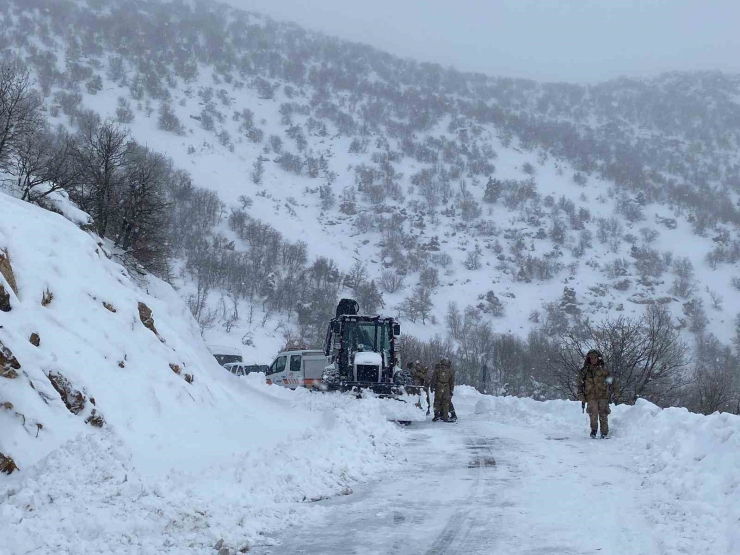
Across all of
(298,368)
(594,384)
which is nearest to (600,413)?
(594,384)

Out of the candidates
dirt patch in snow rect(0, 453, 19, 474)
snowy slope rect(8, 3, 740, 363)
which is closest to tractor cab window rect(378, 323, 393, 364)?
dirt patch in snow rect(0, 453, 19, 474)

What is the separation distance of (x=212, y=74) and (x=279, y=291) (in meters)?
92.2

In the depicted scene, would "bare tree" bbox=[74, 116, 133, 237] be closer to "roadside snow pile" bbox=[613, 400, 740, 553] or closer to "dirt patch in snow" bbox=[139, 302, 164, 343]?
"dirt patch in snow" bbox=[139, 302, 164, 343]

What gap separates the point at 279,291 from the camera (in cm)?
7094

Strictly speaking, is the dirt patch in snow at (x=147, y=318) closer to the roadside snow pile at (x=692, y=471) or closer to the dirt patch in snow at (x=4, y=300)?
the dirt patch in snow at (x=4, y=300)

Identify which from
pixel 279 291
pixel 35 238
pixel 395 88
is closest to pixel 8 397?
pixel 35 238

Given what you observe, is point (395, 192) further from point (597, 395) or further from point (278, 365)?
point (597, 395)

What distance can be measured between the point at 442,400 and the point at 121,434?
1037 centimetres

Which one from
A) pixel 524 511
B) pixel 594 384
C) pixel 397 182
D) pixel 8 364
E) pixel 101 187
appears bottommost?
pixel 524 511

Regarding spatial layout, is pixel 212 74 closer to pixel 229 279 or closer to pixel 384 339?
pixel 229 279

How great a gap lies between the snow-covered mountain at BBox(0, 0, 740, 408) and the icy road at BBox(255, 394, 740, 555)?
4728 cm

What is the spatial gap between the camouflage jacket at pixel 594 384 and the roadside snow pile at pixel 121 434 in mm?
3959

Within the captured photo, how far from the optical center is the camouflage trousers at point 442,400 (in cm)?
1684

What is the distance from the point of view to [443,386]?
16812mm
